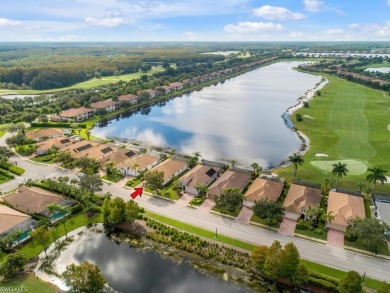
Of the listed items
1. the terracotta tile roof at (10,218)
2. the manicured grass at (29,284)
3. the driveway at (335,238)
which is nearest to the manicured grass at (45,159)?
the terracotta tile roof at (10,218)

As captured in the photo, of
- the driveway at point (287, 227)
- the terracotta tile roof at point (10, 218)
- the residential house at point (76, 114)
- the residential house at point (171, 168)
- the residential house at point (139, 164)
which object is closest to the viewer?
the terracotta tile roof at point (10, 218)

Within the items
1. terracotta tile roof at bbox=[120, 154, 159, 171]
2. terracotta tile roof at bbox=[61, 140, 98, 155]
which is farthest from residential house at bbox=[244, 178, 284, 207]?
terracotta tile roof at bbox=[61, 140, 98, 155]

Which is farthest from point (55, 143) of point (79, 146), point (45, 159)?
point (45, 159)

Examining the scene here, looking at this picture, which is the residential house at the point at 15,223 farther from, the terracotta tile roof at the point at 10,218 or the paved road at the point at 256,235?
the paved road at the point at 256,235

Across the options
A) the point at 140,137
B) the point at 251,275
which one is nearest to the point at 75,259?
the point at 251,275

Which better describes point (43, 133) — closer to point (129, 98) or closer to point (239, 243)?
point (129, 98)

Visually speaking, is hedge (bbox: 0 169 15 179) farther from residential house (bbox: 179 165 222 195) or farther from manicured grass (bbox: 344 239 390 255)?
manicured grass (bbox: 344 239 390 255)
